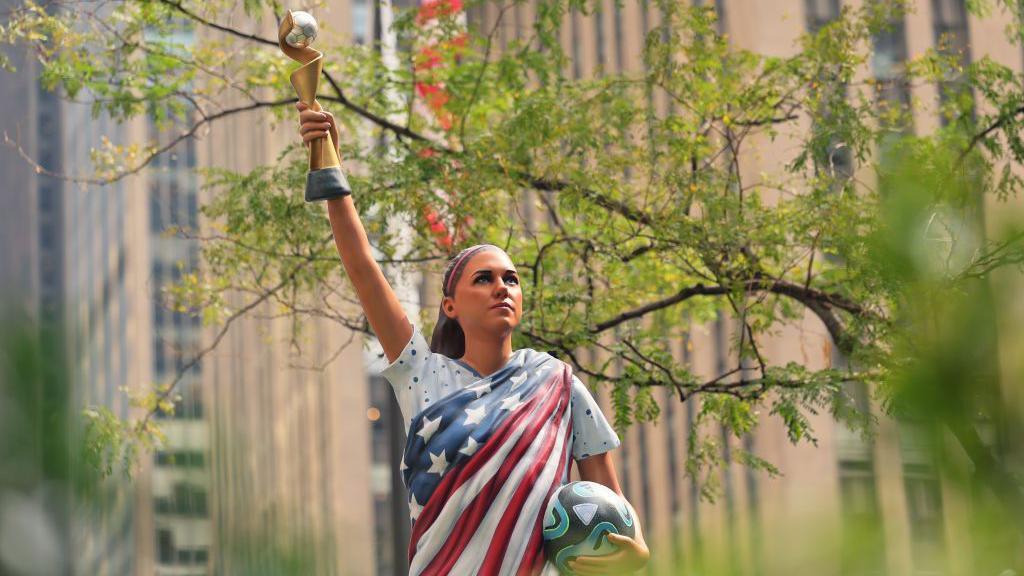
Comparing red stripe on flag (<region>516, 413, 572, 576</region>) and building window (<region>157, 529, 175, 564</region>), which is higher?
building window (<region>157, 529, 175, 564</region>)

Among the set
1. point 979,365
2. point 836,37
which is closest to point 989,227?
point 979,365

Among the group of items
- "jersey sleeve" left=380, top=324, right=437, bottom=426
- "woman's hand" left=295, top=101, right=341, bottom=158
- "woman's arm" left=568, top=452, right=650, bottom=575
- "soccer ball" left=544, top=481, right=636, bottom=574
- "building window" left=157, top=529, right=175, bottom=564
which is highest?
"woman's hand" left=295, top=101, right=341, bottom=158

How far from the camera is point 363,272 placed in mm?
4098

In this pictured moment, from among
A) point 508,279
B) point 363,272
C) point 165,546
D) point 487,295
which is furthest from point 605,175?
point 165,546

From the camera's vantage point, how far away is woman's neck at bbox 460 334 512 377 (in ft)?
13.6

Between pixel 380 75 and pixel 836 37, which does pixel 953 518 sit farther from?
pixel 380 75

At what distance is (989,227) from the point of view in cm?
106

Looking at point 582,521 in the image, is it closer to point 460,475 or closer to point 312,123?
point 460,475

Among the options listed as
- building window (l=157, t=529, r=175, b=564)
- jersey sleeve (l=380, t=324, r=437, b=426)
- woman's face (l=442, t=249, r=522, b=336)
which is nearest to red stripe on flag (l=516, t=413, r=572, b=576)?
jersey sleeve (l=380, t=324, r=437, b=426)

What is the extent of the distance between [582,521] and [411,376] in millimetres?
758

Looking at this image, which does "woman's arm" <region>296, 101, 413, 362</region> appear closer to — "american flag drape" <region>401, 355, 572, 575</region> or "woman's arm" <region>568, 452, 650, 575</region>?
"american flag drape" <region>401, 355, 572, 575</region>

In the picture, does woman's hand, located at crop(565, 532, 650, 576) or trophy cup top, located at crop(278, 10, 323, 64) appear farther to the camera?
trophy cup top, located at crop(278, 10, 323, 64)

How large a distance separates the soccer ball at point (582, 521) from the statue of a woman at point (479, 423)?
3 cm

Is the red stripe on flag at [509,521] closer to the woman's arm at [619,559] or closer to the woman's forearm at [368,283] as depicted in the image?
the woman's arm at [619,559]
